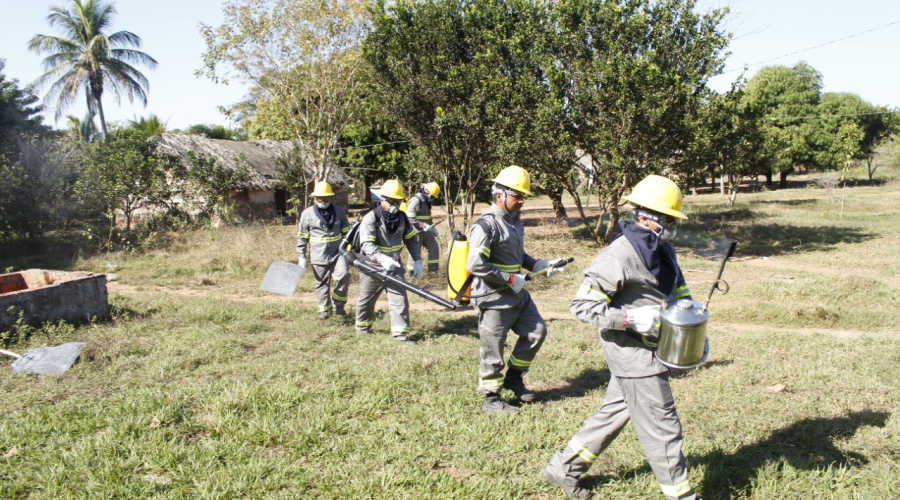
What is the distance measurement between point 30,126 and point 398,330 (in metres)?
19.0

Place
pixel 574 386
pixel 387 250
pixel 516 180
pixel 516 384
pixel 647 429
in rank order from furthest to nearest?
pixel 387 250 → pixel 574 386 → pixel 516 384 → pixel 516 180 → pixel 647 429

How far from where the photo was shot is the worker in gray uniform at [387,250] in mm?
6473

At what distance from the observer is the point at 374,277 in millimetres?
6598

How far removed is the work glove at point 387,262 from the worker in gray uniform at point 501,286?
1580mm

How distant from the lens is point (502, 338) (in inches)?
184

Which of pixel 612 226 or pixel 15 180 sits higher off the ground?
pixel 15 180

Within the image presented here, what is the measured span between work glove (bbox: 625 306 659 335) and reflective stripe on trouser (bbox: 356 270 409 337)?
3696 millimetres

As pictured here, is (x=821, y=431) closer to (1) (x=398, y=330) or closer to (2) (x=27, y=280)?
(1) (x=398, y=330)

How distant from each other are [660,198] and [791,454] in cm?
211

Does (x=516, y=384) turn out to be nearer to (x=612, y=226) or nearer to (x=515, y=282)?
(x=515, y=282)

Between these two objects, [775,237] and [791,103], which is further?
[791,103]

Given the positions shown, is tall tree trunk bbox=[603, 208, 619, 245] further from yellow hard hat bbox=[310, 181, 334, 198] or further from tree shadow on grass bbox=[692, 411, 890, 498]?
tree shadow on grass bbox=[692, 411, 890, 498]

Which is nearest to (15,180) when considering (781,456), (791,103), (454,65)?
(454,65)

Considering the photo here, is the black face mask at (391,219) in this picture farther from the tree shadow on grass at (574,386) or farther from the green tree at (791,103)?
the green tree at (791,103)
